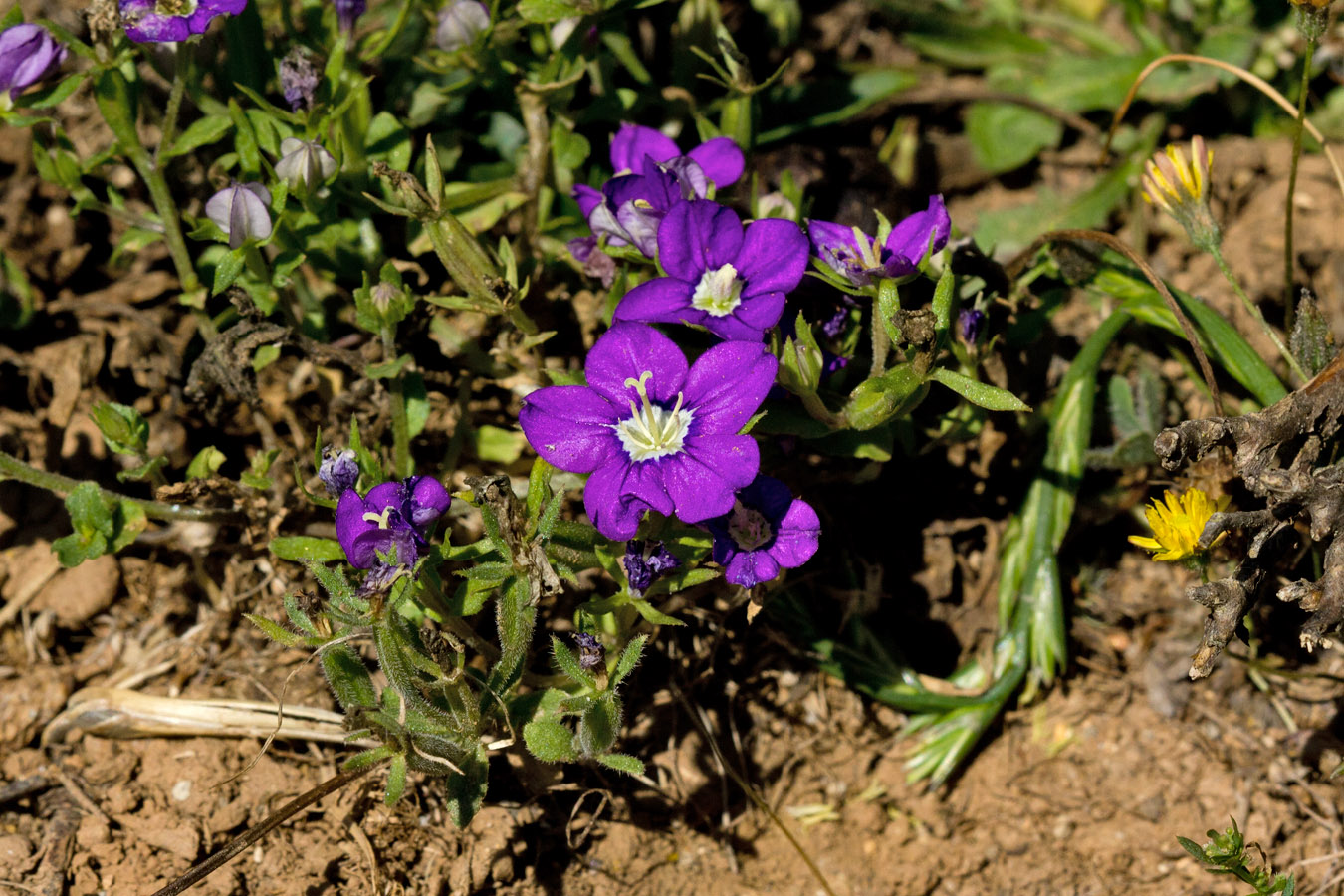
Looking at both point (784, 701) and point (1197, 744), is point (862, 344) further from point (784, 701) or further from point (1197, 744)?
point (1197, 744)

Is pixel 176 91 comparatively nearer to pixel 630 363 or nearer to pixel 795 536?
pixel 630 363

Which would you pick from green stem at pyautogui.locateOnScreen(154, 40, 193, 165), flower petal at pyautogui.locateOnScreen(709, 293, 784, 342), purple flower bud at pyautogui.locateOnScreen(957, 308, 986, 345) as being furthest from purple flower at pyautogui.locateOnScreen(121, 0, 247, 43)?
purple flower bud at pyautogui.locateOnScreen(957, 308, 986, 345)

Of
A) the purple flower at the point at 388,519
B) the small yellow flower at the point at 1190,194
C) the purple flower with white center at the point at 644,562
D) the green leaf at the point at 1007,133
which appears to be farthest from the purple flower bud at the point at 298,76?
the green leaf at the point at 1007,133

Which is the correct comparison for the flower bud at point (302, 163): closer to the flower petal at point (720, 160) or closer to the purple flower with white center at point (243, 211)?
the purple flower with white center at point (243, 211)

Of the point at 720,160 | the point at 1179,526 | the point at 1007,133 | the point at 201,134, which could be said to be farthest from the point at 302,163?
the point at 1007,133

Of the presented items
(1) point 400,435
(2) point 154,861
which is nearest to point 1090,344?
(1) point 400,435
